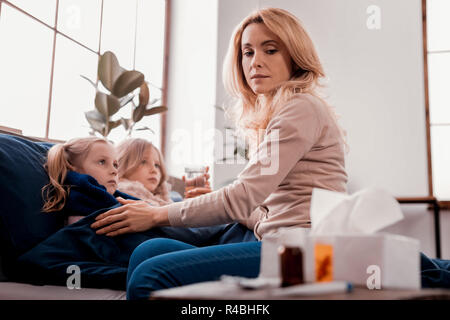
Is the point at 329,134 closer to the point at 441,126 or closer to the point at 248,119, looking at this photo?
the point at 248,119

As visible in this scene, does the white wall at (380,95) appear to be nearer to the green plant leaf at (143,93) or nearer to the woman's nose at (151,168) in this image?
the green plant leaf at (143,93)

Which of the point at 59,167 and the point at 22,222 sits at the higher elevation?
the point at 59,167

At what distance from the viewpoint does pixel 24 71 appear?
2.44m

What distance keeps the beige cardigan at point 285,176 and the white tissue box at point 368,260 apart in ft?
1.23

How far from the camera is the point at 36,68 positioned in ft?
8.33

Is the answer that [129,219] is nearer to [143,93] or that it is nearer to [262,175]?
[262,175]

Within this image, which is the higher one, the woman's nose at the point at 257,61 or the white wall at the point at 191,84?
the white wall at the point at 191,84

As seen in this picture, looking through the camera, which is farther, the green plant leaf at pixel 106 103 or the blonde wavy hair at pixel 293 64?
the green plant leaf at pixel 106 103

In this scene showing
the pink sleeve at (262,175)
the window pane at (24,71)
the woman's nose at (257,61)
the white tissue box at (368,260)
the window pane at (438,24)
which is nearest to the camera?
the white tissue box at (368,260)

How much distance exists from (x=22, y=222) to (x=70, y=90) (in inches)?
A: 73.9

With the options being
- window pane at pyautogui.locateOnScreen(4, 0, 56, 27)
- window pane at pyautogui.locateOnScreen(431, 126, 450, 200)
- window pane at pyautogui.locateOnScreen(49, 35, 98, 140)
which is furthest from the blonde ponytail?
window pane at pyautogui.locateOnScreen(431, 126, 450, 200)

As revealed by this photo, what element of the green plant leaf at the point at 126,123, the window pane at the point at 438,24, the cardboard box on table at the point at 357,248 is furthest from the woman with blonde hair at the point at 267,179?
the window pane at the point at 438,24

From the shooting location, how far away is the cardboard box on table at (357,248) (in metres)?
0.58

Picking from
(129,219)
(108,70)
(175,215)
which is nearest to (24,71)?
(108,70)
